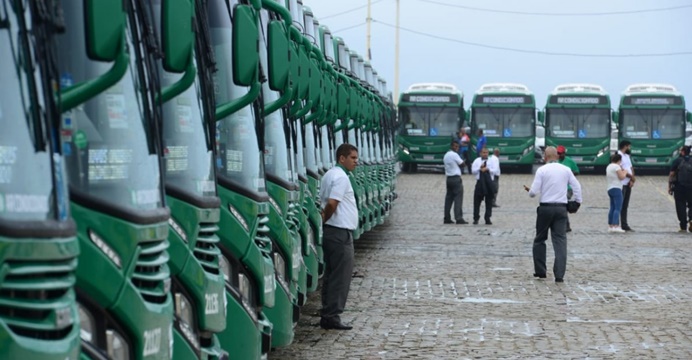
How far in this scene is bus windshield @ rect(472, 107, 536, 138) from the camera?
56062mm

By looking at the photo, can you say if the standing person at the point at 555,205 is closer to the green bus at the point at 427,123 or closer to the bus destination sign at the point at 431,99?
the green bus at the point at 427,123

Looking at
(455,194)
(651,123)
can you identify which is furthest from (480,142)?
(455,194)

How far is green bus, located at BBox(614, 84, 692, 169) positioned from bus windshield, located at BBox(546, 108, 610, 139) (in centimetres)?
71

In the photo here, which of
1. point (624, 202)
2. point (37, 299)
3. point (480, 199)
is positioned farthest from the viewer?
point (480, 199)

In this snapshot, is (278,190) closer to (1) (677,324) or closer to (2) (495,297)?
(1) (677,324)

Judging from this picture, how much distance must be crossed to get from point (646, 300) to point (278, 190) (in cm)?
699

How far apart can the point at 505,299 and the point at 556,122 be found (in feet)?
131

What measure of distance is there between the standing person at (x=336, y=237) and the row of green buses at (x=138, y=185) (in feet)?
7.39

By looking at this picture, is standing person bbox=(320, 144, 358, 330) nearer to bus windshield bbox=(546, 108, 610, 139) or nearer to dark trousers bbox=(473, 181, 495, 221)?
dark trousers bbox=(473, 181, 495, 221)

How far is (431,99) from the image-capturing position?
57.8 metres

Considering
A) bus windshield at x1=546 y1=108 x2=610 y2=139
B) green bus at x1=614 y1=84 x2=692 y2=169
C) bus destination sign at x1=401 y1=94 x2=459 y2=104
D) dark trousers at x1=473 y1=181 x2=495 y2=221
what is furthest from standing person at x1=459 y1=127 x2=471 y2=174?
dark trousers at x1=473 y1=181 x2=495 y2=221

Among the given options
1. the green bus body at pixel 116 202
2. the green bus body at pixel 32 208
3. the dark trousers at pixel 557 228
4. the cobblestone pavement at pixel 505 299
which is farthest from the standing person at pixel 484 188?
the green bus body at pixel 32 208

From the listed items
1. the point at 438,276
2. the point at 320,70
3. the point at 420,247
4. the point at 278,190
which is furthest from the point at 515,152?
the point at 278,190

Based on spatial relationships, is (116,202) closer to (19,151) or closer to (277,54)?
(19,151)
